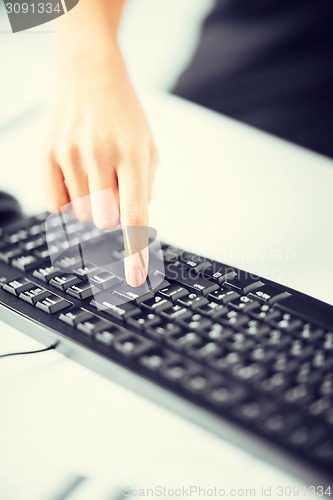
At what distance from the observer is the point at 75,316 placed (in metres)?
0.43

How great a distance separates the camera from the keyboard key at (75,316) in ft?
1.41

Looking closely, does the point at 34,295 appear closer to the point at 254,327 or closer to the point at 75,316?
the point at 75,316

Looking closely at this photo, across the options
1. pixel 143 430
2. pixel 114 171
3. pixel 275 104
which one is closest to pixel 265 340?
pixel 143 430

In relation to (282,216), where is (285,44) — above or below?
above

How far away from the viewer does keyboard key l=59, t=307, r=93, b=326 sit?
1.41 feet

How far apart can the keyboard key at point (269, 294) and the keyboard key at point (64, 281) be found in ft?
0.40

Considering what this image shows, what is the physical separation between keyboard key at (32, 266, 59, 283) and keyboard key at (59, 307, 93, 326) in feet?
0.15

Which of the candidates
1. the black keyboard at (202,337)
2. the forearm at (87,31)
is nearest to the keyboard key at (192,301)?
the black keyboard at (202,337)

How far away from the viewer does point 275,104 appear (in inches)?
29.5

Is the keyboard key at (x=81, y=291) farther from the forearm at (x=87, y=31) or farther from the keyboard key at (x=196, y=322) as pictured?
the forearm at (x=87, y=31)

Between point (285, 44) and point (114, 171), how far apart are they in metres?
0.28

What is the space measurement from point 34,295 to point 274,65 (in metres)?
0.42

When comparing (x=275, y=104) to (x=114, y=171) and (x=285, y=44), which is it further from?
(x=114, y=171)

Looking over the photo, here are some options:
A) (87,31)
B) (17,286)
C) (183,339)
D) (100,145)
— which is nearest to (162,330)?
(183,339)
